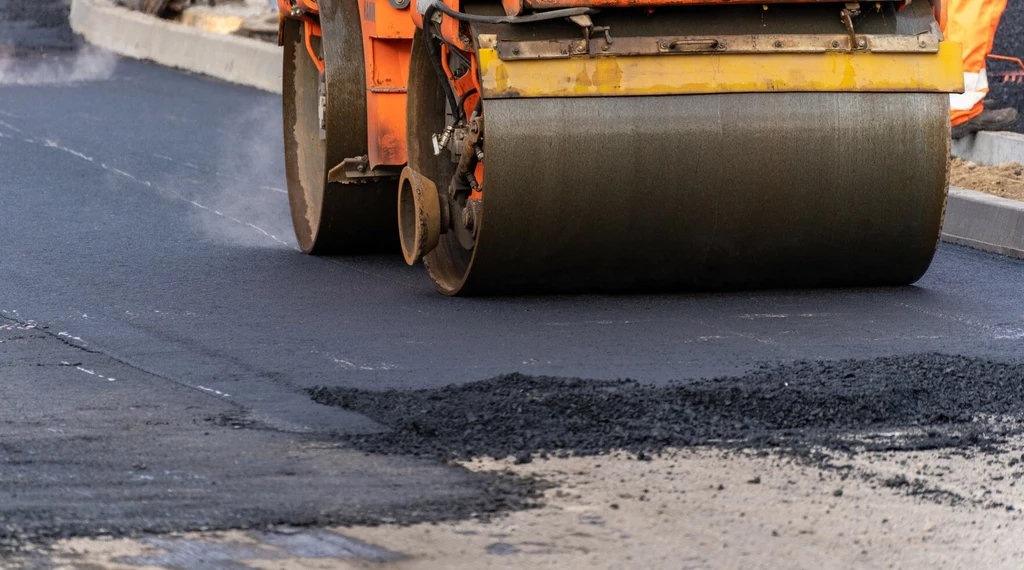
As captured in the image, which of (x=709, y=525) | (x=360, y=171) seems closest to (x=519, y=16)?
(x=360, y=171)

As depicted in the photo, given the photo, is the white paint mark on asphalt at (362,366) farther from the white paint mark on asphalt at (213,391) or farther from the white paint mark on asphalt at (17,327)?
the white paint mark on asphalt at (17,327)

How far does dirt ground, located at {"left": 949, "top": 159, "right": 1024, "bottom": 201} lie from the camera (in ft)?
32.0

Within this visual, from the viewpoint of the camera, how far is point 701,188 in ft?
22.4

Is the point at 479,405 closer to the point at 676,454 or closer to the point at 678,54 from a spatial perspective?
the point at 676,454

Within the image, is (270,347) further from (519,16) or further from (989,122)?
(989,122)

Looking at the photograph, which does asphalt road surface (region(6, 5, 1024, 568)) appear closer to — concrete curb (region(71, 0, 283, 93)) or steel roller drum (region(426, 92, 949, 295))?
steel roller drum (region(426, 92, 949, 295))

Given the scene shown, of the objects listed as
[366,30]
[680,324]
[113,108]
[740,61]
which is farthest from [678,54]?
[113,108]

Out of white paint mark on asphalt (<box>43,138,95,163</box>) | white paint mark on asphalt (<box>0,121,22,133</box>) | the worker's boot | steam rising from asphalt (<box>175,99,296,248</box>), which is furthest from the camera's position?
white paint mark on asphalt (<box>0,121,22,133</box>)

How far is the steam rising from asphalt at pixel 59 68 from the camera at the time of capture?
660 inches

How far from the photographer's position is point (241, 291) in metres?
7.47

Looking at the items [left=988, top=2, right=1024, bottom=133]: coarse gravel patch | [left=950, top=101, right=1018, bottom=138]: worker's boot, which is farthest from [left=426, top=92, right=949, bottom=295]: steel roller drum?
[left=988, top=2, right=1024, bottom=133]: coarse gravel patch

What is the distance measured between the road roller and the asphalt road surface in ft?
0.72

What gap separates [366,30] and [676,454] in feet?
11.7

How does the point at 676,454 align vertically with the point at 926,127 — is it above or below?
below
